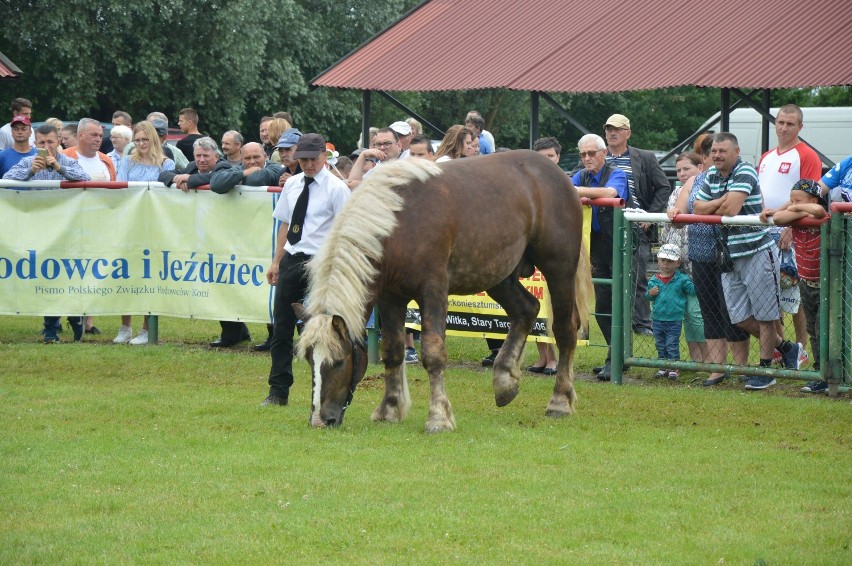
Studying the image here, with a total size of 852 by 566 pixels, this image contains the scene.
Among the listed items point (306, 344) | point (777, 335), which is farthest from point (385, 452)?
point (777, 335)

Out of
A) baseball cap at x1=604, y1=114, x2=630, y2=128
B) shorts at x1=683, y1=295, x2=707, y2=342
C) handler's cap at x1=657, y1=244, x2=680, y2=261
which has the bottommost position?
shorts at x1=683, y1=295, x2=707, y2=342

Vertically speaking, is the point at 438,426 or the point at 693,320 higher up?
the point at 693,320

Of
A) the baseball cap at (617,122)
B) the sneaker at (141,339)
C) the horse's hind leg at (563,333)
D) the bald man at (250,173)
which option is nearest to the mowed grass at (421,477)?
the horse's hind leg at (563,333)

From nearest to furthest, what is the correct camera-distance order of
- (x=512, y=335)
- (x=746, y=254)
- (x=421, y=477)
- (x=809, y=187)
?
1. (x=421, y=477)
2. (x=512, y=335)
3. (x=809, y=187)
4. (x=746, y=254)

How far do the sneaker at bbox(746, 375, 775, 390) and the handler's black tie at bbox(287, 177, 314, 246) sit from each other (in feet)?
13.5

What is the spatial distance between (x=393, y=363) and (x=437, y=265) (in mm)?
824

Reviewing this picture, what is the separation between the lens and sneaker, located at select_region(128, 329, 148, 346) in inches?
510

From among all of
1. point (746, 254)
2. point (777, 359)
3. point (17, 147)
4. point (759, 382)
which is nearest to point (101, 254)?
point (17, 147)

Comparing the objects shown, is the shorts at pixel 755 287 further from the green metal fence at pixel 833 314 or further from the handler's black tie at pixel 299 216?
the handler's black tie at pixel 299 216

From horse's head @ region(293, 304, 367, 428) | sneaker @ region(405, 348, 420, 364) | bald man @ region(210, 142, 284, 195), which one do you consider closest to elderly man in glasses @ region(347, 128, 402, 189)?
bald man @ region(210, 142, 284, 195)

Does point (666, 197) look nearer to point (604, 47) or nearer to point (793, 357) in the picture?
point (793, 357)

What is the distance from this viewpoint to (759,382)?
34.7 ft

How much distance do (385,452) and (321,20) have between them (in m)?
31.1

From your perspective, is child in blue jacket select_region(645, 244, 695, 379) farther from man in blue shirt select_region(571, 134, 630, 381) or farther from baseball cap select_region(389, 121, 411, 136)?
baseball cap select_region(389, 121, 411, 136)
